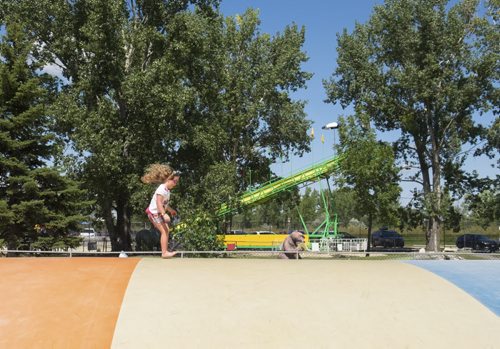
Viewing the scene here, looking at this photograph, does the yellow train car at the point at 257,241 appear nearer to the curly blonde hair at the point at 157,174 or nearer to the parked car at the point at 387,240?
the parked car at the point at 387,240

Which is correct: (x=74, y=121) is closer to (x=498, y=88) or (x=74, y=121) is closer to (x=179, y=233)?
(x=179, y=233)

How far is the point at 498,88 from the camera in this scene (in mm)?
32625

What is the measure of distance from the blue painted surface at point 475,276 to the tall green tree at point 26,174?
14821mm

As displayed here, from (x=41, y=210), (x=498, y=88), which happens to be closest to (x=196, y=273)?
(x=41, y=210)

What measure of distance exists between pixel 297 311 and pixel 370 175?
27774 millimetres

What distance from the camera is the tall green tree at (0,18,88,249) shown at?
56.7ft

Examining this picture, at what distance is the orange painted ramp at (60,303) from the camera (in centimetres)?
358

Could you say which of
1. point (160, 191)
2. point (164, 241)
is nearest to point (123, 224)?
point (160, 191)

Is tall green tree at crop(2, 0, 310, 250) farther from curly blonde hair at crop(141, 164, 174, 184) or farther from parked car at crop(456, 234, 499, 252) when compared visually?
parked car at crop(456, 234, 499, 252)

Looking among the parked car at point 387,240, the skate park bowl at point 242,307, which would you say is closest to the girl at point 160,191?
the skate park bowl at point 242,307

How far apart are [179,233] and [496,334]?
57.6ft

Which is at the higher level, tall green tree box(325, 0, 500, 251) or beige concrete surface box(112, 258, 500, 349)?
tall green tree box(325, 0, 500, 251)

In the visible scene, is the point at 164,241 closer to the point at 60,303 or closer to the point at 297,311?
the point at 60,303

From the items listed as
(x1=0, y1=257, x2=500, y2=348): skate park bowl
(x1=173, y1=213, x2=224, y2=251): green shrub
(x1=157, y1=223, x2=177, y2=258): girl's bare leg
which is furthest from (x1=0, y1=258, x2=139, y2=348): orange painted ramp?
(x1=173, y1=213, x2=224, y2=251): green shrub
